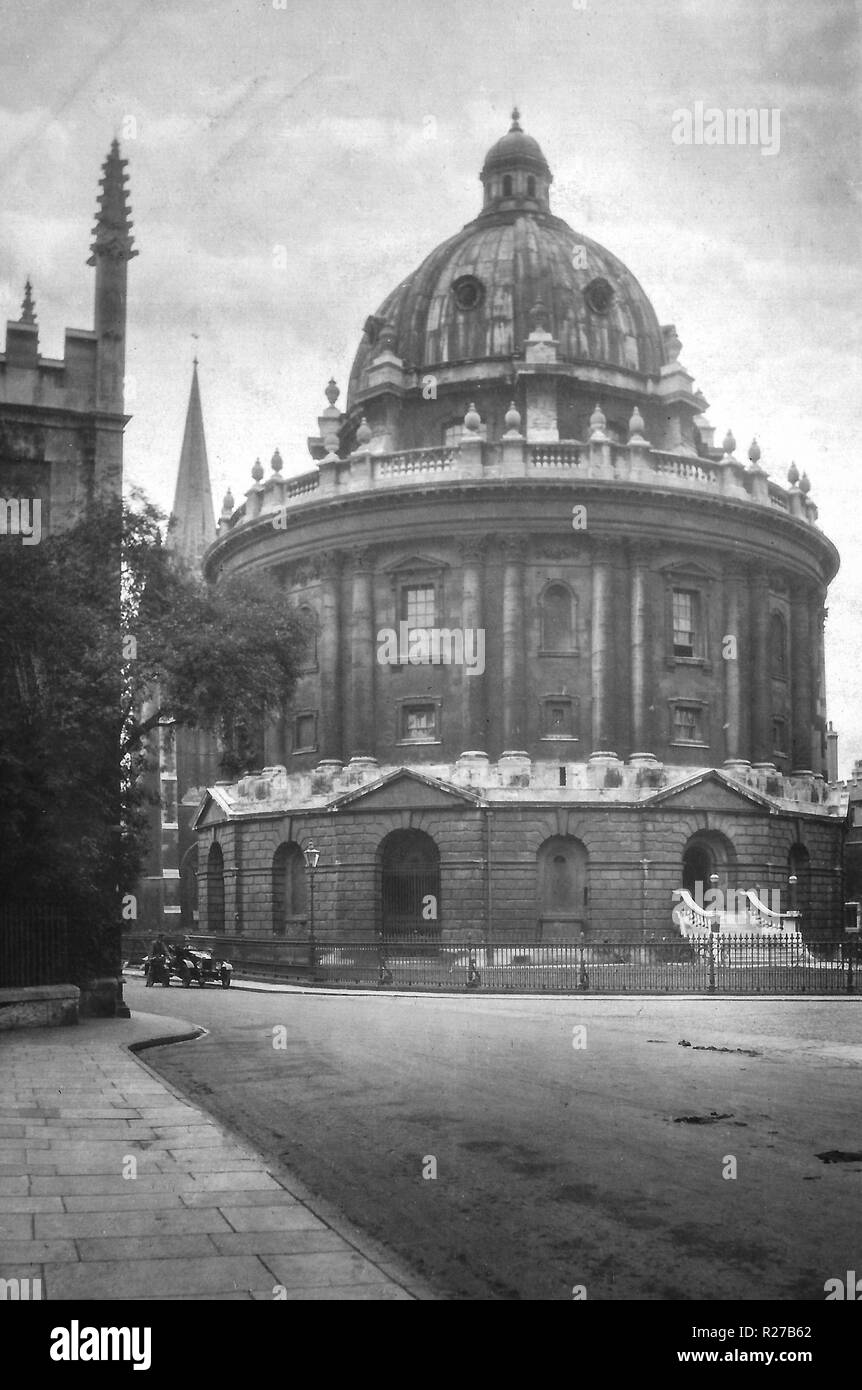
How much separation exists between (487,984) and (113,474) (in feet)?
49.1

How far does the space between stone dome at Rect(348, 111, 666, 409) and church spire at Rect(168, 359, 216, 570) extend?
3731 centimetres

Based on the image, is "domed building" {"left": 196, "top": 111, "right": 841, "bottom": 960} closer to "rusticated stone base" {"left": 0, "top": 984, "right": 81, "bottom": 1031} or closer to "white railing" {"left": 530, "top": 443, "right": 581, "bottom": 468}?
"white railing" {"left": 530, "top": 443, "right": 581, "bottom": 468}

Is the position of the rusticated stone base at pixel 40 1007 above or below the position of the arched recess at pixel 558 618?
below

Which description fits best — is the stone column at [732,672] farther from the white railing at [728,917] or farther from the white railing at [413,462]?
the white railing at [413,462]

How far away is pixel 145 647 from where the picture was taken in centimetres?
2409

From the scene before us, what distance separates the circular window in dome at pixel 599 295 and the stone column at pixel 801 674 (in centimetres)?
1253

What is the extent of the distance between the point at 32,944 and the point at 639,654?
2845 cm

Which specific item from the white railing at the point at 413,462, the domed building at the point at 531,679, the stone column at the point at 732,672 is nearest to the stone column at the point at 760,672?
the domed building at the point at 531,679

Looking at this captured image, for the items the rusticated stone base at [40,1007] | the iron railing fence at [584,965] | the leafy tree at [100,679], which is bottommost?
the iron railing fence at [584,965]

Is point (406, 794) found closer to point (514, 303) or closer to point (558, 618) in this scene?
point (558, 618)

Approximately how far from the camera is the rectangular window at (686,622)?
47875 mm

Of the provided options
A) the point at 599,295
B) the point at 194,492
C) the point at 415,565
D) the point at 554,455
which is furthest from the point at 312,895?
the point at 194,492

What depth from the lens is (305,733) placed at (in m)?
49.7
